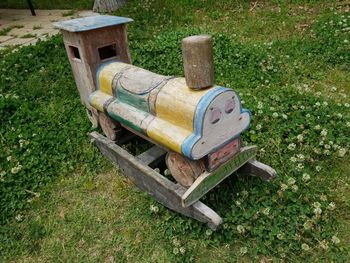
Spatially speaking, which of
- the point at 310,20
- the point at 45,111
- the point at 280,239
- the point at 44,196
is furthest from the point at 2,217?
the point at 310,20

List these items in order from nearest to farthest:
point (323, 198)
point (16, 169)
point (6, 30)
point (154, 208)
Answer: point (323, 198), point (154, 208), point (16, 169), point (6, 30)

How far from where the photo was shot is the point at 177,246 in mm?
2723

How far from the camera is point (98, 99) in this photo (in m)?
3.29

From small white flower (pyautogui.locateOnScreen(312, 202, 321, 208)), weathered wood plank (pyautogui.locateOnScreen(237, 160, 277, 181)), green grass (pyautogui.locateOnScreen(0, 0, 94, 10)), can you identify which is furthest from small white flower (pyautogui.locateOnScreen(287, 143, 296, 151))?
green grass (pyautogui.locateOnScreen(0, 0, 94, 10))

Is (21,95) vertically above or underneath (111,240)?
above

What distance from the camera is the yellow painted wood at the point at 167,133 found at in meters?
A: 2.47

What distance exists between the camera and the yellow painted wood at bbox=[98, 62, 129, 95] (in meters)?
3.19

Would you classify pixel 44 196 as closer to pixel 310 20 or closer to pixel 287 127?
pixel 287 127

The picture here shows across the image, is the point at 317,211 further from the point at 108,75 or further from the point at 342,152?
the point at 108,75

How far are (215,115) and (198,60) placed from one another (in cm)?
40

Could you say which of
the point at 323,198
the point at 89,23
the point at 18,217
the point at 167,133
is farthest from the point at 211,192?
the point at 89,23

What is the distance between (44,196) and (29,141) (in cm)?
79

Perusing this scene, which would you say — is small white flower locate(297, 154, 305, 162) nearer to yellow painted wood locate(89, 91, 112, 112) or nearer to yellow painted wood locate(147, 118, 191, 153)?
yellow painted wood locate(147, 118, 191, 153)

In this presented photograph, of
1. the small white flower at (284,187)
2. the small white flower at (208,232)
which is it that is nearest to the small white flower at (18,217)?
the small white flower at (208,232)
